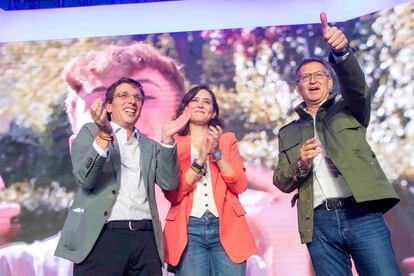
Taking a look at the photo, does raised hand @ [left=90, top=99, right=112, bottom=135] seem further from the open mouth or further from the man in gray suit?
the open mouth

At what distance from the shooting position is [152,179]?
210 centimetres

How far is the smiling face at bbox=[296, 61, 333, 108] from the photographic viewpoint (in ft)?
6.93

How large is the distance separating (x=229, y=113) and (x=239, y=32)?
0.61 metres

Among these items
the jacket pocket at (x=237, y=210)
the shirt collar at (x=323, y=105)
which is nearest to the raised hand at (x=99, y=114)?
the jacket pocket at (x=237, y=210)

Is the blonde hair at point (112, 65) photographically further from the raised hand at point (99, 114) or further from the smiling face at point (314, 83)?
the raised hand at point (99, 114)

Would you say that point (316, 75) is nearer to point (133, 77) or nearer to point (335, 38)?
Result: point (335, 38)

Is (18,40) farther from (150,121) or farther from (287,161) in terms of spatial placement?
(287,161)

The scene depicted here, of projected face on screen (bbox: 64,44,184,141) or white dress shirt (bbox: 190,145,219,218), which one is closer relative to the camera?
white dress shirt (bbox: 190,145,219,218)


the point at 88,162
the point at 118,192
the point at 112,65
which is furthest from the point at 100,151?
the point at 112,65

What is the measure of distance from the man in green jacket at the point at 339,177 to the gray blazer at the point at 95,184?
1.63ft

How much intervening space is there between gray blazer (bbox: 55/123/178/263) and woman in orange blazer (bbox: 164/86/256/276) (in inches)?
3.9

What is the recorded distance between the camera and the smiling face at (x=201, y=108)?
2289 mm

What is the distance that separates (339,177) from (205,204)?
568mm

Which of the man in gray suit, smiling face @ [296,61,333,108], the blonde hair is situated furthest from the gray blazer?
the blonde hair
